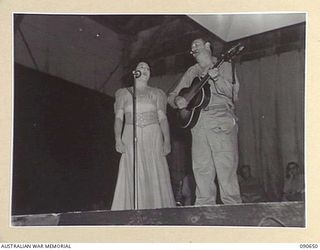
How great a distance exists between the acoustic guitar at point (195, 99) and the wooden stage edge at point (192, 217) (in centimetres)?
19

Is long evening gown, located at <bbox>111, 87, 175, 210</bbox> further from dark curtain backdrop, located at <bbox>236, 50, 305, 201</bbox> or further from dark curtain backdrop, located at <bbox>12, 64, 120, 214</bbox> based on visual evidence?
dark curtain backdrop, located at <bbox>236, 50, 305, 201</bbox>

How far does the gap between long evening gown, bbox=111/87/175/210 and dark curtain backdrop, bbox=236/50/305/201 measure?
0.62 feet

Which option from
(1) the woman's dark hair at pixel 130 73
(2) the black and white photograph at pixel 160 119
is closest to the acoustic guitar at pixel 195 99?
(2) the black and white photograph at pixel 160 119

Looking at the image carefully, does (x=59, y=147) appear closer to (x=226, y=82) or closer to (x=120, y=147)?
(x=120, y=147)

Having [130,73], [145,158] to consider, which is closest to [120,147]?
[145,158]

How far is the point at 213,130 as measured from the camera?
3.83 feet

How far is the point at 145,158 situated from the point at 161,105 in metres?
0.12

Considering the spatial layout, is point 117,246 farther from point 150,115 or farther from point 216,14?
point 216,14

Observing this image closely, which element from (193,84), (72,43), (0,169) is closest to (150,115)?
(193,84)

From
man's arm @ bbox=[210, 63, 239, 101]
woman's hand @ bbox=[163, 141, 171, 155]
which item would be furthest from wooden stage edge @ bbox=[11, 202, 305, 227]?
man's arm @ bbox=[210, 63, 239, 101]

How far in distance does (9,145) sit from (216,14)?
53cm

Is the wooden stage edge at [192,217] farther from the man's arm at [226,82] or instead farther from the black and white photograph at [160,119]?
the man's arm at [226,82]

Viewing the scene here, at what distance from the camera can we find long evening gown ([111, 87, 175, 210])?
1.16 m

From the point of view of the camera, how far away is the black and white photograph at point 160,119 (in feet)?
3.74
